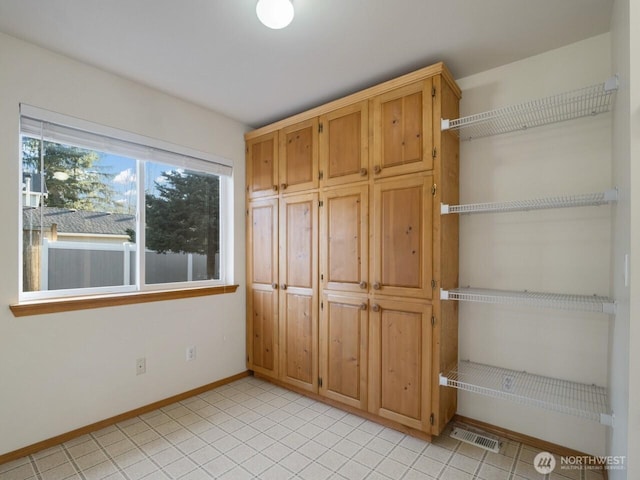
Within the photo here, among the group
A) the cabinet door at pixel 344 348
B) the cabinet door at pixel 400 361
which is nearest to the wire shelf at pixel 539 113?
the cabinet door at pixel 400 361

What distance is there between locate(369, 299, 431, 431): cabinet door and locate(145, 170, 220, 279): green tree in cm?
166

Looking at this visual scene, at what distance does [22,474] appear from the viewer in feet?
5.85

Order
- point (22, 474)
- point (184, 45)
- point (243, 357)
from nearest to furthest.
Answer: point (22, 474) → point (184, 45) → point (243, 357)

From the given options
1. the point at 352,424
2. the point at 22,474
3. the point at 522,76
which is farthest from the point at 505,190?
the point at 22,474

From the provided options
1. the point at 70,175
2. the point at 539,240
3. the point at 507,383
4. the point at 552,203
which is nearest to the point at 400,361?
the point at 507,383

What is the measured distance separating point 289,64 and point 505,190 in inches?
65.0

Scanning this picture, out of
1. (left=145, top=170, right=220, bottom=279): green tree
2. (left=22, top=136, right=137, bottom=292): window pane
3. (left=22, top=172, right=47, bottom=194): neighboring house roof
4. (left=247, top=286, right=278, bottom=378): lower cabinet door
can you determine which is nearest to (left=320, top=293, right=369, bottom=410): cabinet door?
(left=247, top=286, right=278, bottom=378): lower cabinet door

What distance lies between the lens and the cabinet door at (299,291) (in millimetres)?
2650

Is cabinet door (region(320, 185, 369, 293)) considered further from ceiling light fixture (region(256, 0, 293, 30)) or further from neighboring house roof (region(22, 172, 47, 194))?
neighboring house roof (region(22, 172, 47, 194))

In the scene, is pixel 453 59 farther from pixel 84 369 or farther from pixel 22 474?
pixel 22 474

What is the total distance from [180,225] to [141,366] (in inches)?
45.0

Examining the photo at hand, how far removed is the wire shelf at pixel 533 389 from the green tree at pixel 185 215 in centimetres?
224

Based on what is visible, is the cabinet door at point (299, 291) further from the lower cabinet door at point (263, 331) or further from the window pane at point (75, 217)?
the window pane at point (75, 217)

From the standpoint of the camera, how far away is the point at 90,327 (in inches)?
87.4
